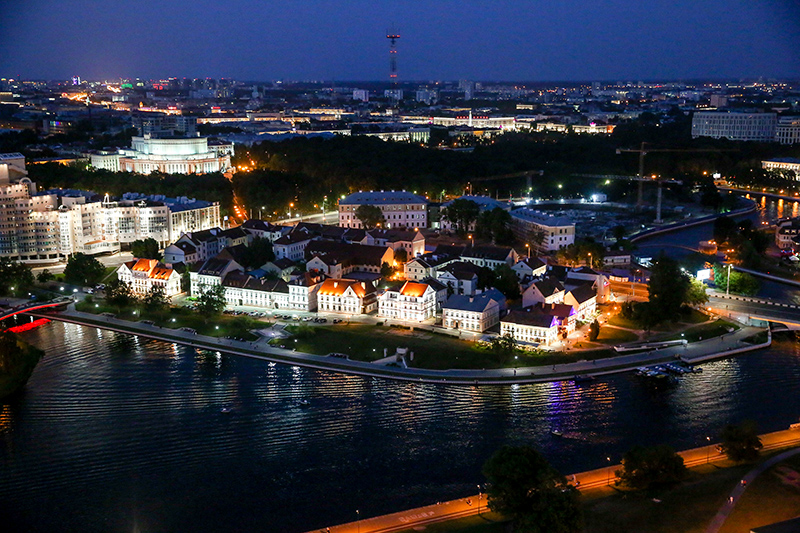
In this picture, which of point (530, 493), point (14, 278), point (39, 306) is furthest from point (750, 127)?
point (530, 493)

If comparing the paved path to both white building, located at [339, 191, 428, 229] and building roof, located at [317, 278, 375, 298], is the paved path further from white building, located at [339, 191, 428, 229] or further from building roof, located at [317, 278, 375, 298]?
white building, located at [339, 191, 428, 229]

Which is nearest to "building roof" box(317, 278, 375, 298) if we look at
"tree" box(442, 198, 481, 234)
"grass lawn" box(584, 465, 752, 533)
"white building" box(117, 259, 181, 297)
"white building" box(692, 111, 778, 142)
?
"white building" box(117, 259, 181, 297)

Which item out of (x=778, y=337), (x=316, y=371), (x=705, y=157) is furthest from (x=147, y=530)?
(x=705, y=157)

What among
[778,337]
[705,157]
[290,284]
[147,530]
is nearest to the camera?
[147,530]

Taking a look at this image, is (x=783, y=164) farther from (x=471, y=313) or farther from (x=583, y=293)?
(x=471, y=313)

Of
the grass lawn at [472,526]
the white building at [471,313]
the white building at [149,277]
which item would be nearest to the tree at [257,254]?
the white building at [149,277]

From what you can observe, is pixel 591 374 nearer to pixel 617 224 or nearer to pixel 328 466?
pixel 328 466
